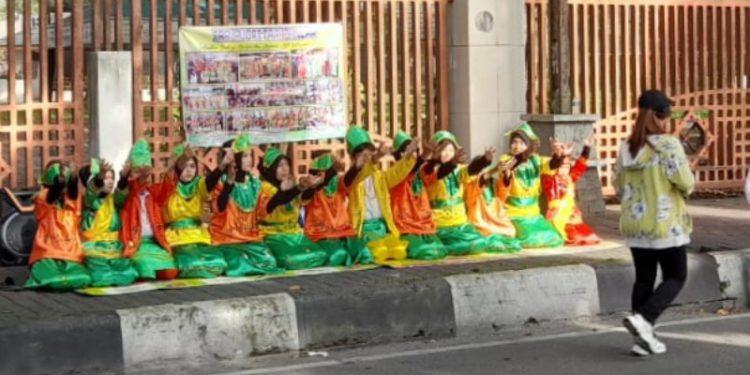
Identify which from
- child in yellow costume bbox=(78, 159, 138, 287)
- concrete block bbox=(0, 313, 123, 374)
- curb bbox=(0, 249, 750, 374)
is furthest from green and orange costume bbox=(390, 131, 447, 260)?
concrete block bbox=(0, 313, 123, 374)

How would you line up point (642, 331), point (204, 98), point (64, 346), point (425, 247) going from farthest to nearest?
point (204, 98) < point (425, 247) < point (642, 331) < point (64, 346)

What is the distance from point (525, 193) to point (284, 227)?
7.38 ft

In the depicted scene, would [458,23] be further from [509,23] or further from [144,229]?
[144,229]

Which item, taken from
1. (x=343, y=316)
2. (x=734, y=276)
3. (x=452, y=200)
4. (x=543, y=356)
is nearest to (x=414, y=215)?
(x=452, y=200)

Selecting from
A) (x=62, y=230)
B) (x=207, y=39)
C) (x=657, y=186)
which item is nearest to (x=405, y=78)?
(x=207, y=39)

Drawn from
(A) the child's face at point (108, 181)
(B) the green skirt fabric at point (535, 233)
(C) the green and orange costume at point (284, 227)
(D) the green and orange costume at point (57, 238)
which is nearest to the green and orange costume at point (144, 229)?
(A) the child's face at point (108, 181)

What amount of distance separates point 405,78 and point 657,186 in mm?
6316

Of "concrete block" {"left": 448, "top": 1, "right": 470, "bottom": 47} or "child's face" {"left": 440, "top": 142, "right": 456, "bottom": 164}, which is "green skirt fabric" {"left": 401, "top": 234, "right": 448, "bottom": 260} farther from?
"concrete block" {"left": 448, "top": 1, "right": 470, "bottom": 47}

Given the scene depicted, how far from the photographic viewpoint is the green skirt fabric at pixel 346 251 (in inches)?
374

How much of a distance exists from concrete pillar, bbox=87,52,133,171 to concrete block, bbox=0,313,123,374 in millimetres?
4410

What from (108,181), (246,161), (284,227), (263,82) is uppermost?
(263,82)

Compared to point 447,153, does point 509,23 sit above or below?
above

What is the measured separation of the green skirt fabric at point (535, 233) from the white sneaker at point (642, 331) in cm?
312

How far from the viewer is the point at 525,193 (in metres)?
10.5
